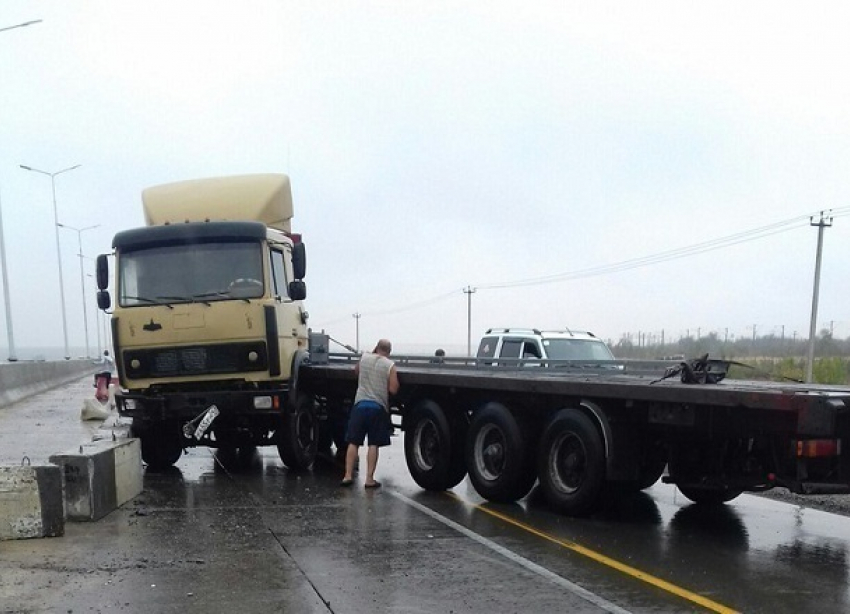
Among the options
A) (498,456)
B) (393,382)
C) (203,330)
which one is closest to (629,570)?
(498,456)

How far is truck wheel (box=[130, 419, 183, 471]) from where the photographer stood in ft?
38.6

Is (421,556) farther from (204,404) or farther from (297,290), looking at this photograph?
(297,290)

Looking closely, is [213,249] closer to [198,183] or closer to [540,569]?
[198,183]

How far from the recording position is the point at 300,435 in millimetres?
11969

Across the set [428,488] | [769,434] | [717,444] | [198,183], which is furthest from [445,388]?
[198,183]

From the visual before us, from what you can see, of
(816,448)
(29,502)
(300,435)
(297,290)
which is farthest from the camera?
(300,435)

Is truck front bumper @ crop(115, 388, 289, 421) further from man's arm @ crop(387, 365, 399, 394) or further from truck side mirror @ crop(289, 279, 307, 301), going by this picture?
man's arm @ crop(387, 365, 399, 394)

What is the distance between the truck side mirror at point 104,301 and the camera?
11531 millimetres

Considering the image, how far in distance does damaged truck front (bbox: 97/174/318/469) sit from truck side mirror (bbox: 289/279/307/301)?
16 cm

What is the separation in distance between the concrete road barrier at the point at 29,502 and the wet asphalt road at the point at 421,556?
0.45 ft

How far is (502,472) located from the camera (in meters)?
9.23

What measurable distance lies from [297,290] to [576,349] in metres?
6.26

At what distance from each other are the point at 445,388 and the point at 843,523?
14.4 ft

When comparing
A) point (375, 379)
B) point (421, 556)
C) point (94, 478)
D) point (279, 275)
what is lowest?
point (421, 556)
